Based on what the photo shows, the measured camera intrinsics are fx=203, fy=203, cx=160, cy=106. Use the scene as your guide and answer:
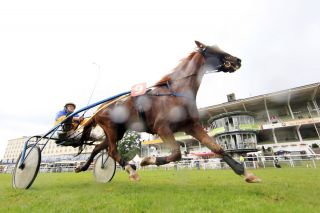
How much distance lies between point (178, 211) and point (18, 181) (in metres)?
4.83

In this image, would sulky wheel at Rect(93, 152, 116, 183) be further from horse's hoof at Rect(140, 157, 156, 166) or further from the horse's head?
the horse's head

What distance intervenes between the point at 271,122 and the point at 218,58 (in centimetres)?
3620

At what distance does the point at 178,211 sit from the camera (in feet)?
7.98

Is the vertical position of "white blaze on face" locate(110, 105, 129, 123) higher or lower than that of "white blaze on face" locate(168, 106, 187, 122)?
higher

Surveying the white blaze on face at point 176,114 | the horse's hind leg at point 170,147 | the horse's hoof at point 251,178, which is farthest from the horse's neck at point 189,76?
the horse's hoof at point 251,178

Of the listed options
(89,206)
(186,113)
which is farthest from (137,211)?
(186,113)

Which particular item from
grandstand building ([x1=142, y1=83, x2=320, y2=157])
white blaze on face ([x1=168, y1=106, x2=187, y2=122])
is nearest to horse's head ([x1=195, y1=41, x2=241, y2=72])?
white blaze on face ([x1=168, y1=106, x2=187, y2=122])

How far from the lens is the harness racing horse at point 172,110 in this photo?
3.82m

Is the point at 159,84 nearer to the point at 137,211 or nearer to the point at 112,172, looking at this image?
the point at 137,211

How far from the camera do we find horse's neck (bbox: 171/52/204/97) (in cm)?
419

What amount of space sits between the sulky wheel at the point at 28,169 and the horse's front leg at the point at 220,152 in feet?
12.8

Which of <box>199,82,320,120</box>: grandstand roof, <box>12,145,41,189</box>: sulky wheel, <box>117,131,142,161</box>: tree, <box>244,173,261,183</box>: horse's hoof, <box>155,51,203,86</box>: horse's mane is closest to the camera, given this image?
<box>244,173,261,183</box>: horse's hoof

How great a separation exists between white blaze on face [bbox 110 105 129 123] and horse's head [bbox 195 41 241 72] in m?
2.12

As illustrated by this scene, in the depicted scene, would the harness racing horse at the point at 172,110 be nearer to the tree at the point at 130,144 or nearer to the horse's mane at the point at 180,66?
the horse's mane at the point at 180,66
